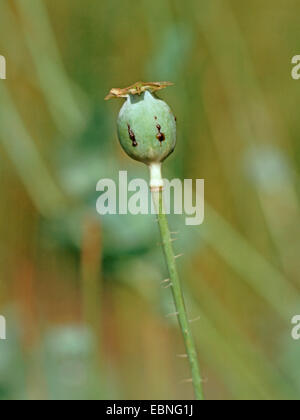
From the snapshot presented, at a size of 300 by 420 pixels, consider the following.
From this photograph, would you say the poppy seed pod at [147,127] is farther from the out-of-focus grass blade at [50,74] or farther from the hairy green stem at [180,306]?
the out-of-focus grass blade at [50,74]

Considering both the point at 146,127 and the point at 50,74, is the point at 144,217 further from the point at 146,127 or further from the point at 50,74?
the point at 146,127

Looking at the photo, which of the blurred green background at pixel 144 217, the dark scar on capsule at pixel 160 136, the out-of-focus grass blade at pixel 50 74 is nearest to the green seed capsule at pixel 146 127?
the dark scar on capsule at pixel 160 136

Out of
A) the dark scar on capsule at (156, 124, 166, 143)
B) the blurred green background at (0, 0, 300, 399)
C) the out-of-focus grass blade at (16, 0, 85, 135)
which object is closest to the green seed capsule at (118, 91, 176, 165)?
the dark scar on capsule at (156, 124, 166, 143)

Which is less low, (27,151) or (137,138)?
(27,151)

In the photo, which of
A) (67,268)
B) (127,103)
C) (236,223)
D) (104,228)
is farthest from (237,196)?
(127,103)

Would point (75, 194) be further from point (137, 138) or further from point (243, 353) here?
point (137, 138)
